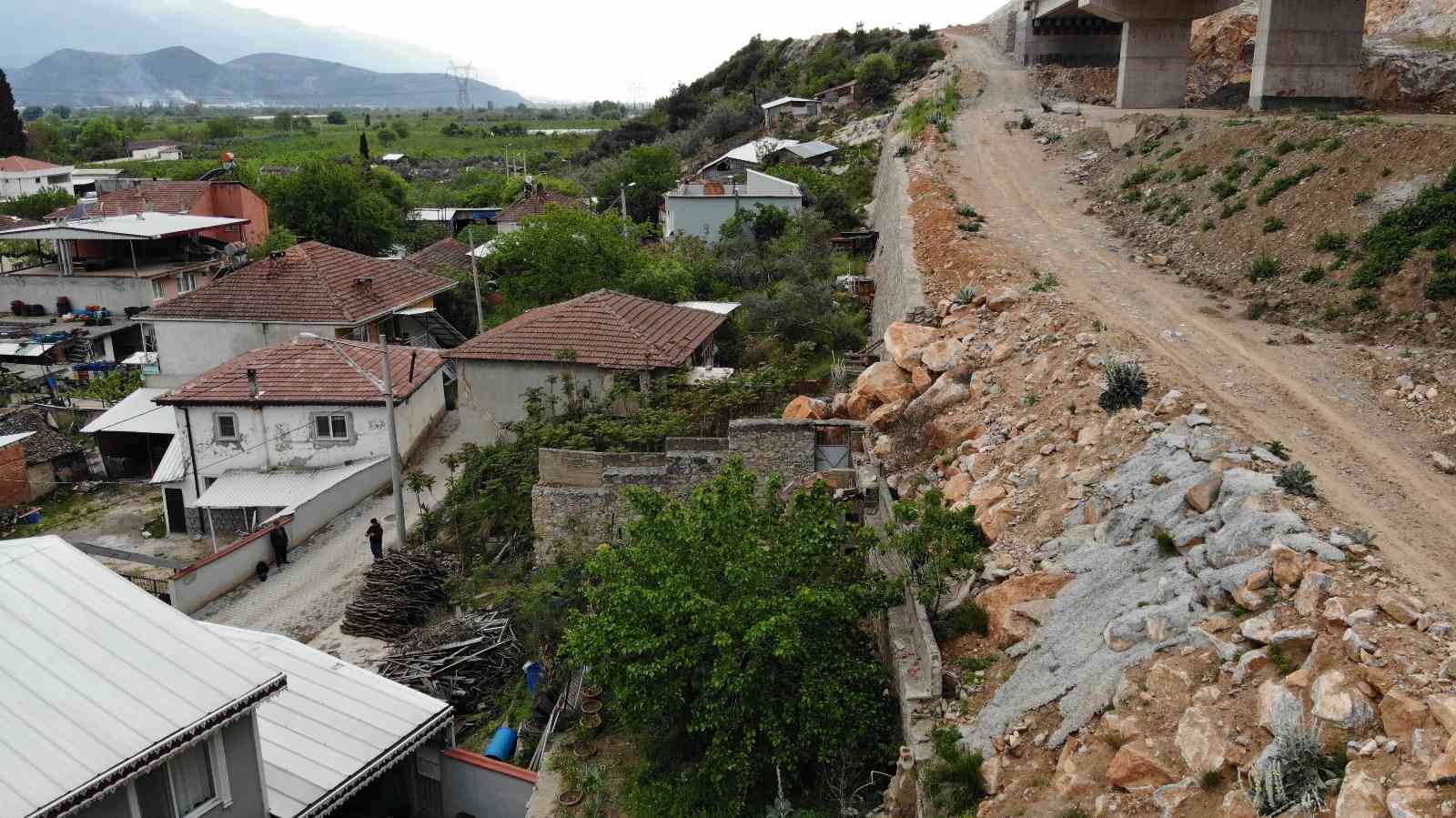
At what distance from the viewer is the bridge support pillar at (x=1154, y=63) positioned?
123 feet

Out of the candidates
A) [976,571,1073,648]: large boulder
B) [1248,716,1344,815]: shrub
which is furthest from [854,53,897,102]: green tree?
[1248,716,1344,815]: shrub

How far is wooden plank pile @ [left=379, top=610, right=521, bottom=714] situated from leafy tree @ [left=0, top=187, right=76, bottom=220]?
66560 mm

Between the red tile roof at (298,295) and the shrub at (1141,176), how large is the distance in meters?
22.8

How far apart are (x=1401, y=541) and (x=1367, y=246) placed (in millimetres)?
11210

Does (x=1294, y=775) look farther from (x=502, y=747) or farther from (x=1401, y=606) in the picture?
(x=502, y=747)

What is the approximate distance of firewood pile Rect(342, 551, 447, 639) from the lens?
18281 millimetres

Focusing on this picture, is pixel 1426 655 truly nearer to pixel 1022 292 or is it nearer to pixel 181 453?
pixel 1022 292

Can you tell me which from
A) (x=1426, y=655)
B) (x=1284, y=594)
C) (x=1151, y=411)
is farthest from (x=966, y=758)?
(x=1151, y=411)

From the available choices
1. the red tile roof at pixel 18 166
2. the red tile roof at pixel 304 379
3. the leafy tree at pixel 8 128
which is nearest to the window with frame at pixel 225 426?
the red tile roof at pixel 304 379

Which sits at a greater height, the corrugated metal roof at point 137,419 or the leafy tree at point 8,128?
the leafy tree at point 8,128

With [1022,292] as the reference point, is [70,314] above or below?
below

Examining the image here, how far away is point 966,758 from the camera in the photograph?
8.96 metres

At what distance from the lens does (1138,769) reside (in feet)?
25.1

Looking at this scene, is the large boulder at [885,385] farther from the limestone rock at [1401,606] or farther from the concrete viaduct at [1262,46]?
the concrete viaduct at [1262,46]
